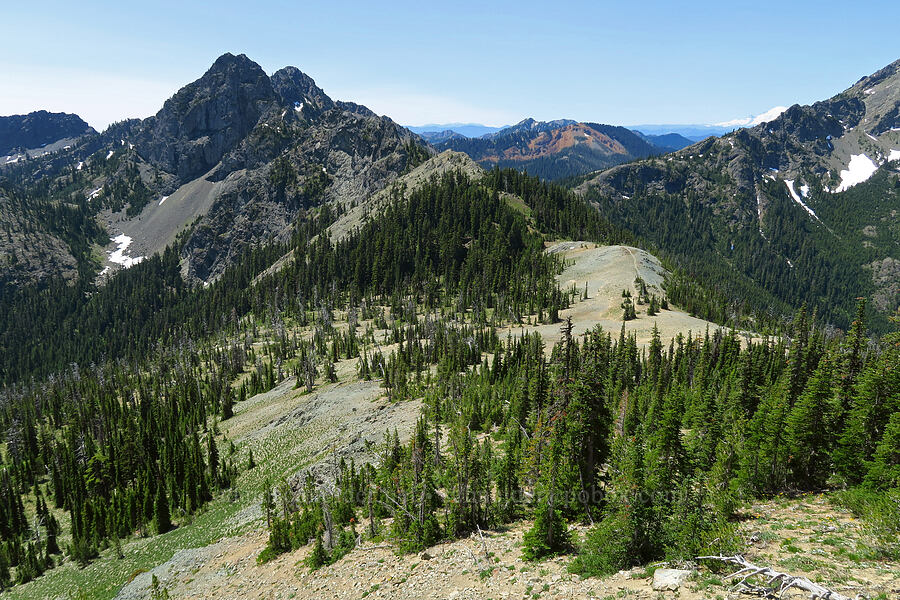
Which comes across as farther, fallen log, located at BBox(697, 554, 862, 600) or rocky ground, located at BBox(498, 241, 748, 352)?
rocky ground, located at BBox(498, 241, 748, 352)

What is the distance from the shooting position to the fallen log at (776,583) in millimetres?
15477

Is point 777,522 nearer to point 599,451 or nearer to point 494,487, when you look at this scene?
point 599,451

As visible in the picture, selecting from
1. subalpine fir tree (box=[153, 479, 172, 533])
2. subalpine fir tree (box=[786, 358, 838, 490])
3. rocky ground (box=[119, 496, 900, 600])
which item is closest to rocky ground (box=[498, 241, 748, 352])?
subalpine fir tree (box=[786, 358, 838, 490])

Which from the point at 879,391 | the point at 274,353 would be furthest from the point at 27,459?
the point at 879,391

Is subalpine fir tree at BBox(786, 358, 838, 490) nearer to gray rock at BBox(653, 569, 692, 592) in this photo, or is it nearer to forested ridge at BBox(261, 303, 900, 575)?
forested ridge at BBox(261, 303, 900, 575)

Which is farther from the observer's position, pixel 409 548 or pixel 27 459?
pixel 27 459

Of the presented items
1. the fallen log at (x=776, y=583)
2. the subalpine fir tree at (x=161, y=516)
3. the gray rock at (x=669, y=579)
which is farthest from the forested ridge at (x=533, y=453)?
the fallen log at (x=776, y=583)

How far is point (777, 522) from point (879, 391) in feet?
53.1

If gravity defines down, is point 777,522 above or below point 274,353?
above

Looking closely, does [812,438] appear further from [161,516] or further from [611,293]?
[611,293]

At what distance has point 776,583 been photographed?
17.2 meters

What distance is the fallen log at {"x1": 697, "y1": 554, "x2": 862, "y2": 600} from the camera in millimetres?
15477

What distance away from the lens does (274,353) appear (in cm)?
16300

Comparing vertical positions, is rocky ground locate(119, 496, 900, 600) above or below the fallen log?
below
